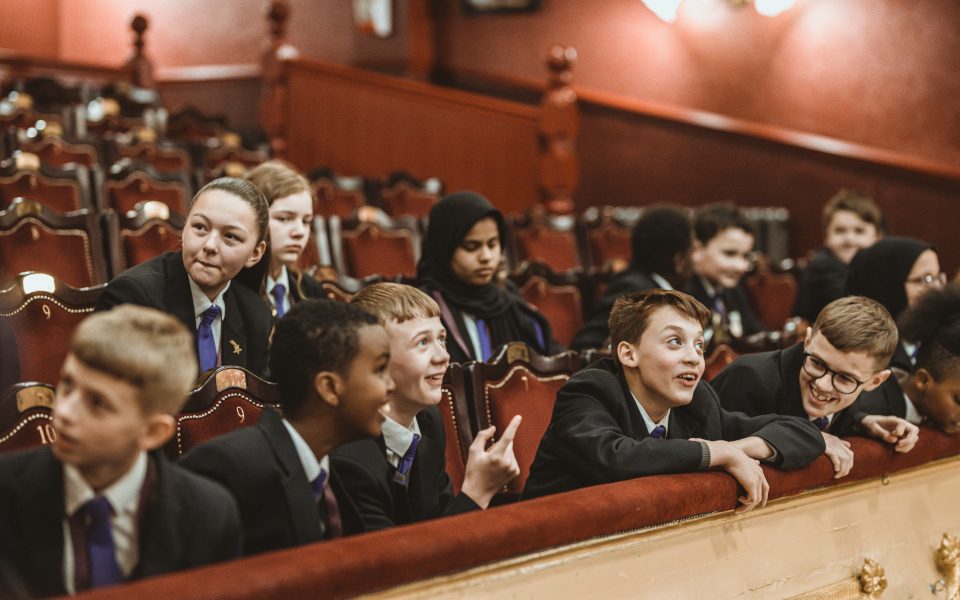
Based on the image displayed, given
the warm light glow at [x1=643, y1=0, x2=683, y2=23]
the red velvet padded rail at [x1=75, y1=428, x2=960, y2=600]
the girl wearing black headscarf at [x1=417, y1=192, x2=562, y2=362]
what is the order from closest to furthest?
the red velvet padded rail at [x1=75, y1=428, x2=960, y2=600] < the girl wearing black headscarf at [x1=417, y1=192, x2=562, y2=362] < the warm light glow at [x1=643, y1=0, x2=683, y2=23]

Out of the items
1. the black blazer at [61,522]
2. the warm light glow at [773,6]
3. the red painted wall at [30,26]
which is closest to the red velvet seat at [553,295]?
the black blazer at [61,522]

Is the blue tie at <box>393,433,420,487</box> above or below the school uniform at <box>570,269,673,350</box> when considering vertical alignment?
above

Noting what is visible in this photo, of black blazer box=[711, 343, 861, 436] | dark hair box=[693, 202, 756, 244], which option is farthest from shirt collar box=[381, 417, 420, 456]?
dark hair box=[693, 202, 756, 244]

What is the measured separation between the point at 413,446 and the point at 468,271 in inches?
23.3

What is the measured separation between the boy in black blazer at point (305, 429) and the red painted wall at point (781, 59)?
2.36 meters

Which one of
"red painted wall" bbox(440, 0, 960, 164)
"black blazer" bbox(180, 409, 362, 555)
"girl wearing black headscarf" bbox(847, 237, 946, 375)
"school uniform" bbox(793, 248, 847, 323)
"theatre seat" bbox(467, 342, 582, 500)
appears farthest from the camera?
"red painted wall" bbox(440, 0, 960, 164)

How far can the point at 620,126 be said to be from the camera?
11.1 ft

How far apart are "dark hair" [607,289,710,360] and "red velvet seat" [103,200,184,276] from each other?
79 cm

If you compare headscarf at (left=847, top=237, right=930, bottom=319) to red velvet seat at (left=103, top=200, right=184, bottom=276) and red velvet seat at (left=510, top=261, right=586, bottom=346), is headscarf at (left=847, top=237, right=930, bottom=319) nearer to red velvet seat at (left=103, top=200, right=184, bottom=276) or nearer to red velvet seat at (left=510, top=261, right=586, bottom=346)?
red velvet seat at (left=510, top=261, right=586, bottom=346)

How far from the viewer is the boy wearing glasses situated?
1141mm

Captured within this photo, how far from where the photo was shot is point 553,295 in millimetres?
1941

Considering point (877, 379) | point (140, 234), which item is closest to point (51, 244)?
point (140, 234)

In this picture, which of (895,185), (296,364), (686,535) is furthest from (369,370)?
(895,185)

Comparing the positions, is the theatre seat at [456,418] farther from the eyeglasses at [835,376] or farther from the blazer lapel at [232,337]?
the eyeglasses at [835,376]
